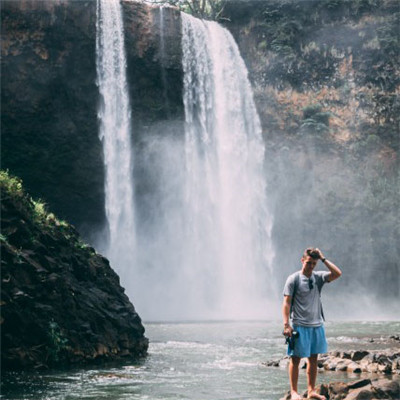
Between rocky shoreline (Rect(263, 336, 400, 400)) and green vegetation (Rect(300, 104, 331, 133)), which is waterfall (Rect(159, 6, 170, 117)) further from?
rocky shoreline (Rect(263, 336, 400, 400))

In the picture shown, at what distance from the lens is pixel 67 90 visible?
27641 mm

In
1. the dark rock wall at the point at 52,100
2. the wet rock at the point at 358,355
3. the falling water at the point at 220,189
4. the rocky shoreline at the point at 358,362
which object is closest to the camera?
the rocky shoreline at the point at 358,362

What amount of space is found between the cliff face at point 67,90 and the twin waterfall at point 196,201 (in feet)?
1.83

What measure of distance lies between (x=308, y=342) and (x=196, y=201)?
74.6ft

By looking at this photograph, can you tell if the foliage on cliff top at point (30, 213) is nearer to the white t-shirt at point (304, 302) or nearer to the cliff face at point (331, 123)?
the white t-shirt at point (304, 302)

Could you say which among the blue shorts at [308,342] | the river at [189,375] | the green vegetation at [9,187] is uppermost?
the green vegetation at [9,187]

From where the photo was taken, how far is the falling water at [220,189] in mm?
29859

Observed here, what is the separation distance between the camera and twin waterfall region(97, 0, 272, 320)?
93.0 ft

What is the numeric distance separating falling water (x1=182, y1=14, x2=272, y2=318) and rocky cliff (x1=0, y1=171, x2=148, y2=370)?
1532cm

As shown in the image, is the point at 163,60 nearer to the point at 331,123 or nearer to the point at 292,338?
the point at 331,123

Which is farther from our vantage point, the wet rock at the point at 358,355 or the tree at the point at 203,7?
the tree at the point at 203,7

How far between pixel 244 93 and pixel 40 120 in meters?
11.3

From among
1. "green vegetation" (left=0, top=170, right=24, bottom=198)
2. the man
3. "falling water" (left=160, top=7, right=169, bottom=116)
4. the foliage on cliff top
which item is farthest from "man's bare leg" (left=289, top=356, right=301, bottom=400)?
"falling water" (left=160, top=7, right=169, bottom=116)

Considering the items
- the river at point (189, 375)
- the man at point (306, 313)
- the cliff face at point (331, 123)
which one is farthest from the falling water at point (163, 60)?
the man at point (306, 313)
